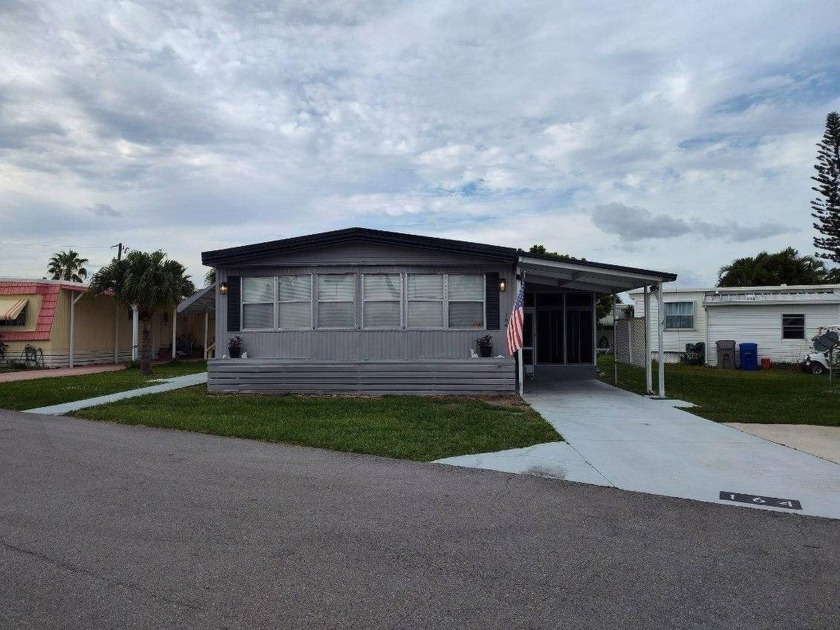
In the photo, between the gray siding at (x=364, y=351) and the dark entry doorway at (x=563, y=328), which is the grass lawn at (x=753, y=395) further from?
the gray siding at (x=364, y=351)

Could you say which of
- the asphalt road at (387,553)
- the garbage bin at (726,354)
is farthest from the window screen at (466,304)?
the garbage bin at (726,354)

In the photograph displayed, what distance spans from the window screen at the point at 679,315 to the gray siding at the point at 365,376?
50.3 ft

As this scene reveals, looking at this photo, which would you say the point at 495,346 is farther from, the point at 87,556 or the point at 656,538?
the point at 87,556

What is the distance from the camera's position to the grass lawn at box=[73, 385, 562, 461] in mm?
8055

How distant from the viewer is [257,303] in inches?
572

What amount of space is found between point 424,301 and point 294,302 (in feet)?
9.76

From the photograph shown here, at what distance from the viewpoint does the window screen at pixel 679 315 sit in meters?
25.9

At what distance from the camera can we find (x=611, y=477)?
6.52 metres

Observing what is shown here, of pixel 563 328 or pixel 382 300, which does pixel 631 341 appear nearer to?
pixel 563 328

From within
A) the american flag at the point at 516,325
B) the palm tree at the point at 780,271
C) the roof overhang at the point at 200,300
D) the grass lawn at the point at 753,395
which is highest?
the palm tree at the point at 780,271

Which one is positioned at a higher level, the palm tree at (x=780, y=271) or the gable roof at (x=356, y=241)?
the palm tree at (x=780, y=271)

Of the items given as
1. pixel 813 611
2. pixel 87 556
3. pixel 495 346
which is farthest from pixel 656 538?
pixel 495 346

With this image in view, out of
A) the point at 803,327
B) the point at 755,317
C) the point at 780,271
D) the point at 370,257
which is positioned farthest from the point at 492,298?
the point at 780,271

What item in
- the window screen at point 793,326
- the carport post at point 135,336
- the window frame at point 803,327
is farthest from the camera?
the window screen at point 793,326
